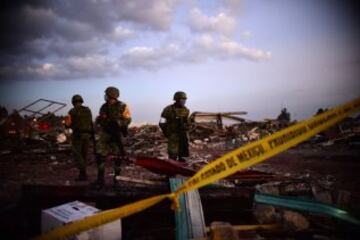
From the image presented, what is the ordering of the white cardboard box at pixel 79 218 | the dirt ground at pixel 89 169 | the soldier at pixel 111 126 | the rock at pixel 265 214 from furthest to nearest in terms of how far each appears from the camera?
1. the soldier at pixel 111 126
2. the dirt ground at pixel 89 169
3. the rock at pixel 265 214
4. the white cardboard box at pixel 79 218

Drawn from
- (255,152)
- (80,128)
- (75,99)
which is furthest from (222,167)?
(75,99)

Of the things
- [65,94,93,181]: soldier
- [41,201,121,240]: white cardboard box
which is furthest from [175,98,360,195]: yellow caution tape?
[65,94,93,181]: soldier

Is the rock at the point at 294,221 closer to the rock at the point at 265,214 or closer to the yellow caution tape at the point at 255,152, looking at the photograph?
the rock at the point at 265,214

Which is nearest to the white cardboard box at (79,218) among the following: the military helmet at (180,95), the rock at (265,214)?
the rock at (265,214)

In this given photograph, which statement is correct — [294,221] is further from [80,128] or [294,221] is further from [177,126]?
[80,128]

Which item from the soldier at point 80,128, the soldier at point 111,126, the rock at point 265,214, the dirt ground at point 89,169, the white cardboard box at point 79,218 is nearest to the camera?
the white cardboard box at point 79,218

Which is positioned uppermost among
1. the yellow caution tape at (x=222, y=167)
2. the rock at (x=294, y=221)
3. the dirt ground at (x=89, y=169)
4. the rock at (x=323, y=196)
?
the yellow caution tape at (x=222, y=167)

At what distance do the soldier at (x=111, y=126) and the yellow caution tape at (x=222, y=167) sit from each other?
13.1 ft

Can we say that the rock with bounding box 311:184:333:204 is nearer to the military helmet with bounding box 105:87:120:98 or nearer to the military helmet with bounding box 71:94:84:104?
the military helmet with bounding box 105:87:120:98

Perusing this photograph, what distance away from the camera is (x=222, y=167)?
8.22 feet

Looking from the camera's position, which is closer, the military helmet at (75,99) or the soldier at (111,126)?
the soldier at (111,126)

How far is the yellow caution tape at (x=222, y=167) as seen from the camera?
7.92ft

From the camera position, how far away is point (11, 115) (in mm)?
14133

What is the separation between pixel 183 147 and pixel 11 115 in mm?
10949
